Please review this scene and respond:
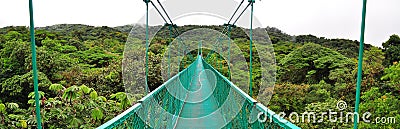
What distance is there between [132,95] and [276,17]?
46.9 feet

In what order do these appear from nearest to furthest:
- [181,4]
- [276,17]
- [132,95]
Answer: [181,4] → [132,95] → [276,17]

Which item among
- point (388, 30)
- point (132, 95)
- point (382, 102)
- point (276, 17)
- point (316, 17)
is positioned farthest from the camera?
point (276, 17)

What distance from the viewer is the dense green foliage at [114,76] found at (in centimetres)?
464

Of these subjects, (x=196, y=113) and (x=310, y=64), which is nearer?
(x=196, y=113)

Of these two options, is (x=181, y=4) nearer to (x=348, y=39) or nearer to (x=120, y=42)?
(x=120, y=42)

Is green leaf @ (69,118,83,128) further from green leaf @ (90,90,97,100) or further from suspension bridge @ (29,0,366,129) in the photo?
suspension bridge @ (29,0,366,129)

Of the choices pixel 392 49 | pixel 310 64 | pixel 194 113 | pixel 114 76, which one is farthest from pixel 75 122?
pixel 310 64

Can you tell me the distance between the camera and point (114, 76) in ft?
27.3

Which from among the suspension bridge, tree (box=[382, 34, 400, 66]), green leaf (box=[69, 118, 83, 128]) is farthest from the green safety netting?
tree (box=[382, 34, 400, 66])

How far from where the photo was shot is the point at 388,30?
45.2 ft

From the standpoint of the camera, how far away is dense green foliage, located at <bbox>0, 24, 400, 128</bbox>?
4637 millimetres

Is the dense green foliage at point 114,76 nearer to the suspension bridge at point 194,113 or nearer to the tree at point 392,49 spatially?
the tree at point 392,49

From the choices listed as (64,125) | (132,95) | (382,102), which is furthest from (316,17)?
(64,125)

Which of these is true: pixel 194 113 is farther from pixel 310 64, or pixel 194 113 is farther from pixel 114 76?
pixel 310 64
